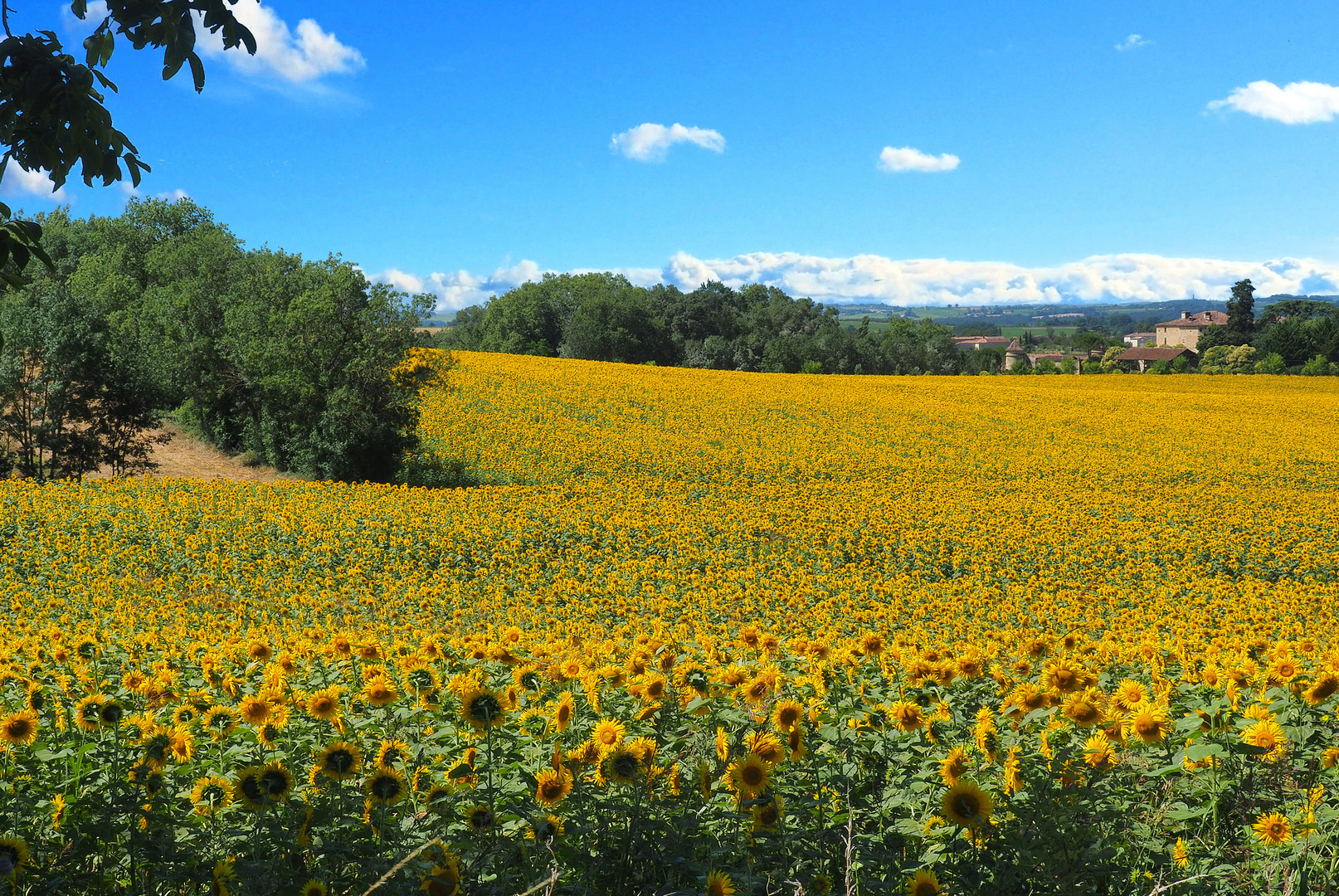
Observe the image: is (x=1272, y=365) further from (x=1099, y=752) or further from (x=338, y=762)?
(x=338, y=762)

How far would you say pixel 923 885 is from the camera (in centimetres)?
280

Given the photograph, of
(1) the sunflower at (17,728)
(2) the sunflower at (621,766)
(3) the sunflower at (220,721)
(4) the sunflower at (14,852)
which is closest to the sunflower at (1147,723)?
(2) the sunflower at (621,766)

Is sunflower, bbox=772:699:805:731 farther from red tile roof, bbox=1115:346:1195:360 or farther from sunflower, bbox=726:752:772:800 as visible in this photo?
red tile roof, bbox=1115:346:1195:360

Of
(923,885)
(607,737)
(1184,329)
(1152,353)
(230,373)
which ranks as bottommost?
(923,885)

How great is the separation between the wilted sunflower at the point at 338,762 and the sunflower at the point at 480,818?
47cm

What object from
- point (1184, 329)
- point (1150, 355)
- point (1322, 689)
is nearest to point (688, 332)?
point (1150, 355)

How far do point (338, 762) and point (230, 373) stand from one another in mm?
24929

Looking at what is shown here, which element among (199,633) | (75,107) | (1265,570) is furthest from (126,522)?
(1265,570)

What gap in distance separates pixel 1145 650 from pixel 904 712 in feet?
6.85

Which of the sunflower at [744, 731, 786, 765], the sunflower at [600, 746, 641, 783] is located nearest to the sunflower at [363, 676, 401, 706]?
the sunflower at [600, 746, 641, 783]

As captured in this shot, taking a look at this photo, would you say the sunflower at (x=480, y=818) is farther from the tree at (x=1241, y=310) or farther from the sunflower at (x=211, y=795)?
the tree at (x=1241, y=310)

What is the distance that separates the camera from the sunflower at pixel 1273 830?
3338mm

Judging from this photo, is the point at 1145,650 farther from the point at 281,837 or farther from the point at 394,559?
the point at 394,559

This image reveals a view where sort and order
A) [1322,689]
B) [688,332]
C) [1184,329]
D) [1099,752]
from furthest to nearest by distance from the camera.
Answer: [1184,329] < [688,332] < [1322,689] < [1099,752]
